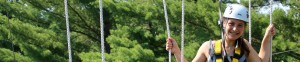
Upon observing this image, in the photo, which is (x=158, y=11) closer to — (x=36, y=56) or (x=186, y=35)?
(x=186, y=35)

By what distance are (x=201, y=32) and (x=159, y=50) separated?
3.03 feet

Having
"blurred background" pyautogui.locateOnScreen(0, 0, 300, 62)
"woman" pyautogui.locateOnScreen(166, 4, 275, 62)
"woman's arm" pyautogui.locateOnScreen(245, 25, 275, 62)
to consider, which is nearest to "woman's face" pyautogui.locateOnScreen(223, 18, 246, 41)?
"woman" pyautogui.locateOnScreen(166, 4, 275, 62)

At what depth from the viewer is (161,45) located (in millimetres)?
7805

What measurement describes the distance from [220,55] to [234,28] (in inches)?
4.7

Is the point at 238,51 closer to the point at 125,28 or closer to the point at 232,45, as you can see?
the point at 232,45

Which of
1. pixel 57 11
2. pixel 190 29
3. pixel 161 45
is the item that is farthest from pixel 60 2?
pixel 190 29

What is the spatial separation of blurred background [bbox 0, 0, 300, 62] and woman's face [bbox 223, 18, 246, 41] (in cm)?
465

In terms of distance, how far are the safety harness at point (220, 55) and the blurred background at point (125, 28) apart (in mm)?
4580

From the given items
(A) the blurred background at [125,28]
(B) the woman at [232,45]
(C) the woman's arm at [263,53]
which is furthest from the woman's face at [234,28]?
(A) the blurred background at [125,28]

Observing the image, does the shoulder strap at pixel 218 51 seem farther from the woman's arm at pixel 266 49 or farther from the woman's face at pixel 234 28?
the woman's arm at pixel 266 49

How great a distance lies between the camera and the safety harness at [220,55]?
76.9 inches

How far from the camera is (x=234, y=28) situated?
1.88m

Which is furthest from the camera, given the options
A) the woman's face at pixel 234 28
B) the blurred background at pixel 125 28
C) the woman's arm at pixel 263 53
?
the blurred background at pixel 125 28

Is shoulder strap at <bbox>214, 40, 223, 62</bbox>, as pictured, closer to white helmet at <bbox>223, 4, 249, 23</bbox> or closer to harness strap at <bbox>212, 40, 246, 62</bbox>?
harness strap at <bbox>212, 40, 246, 62</bbox>
